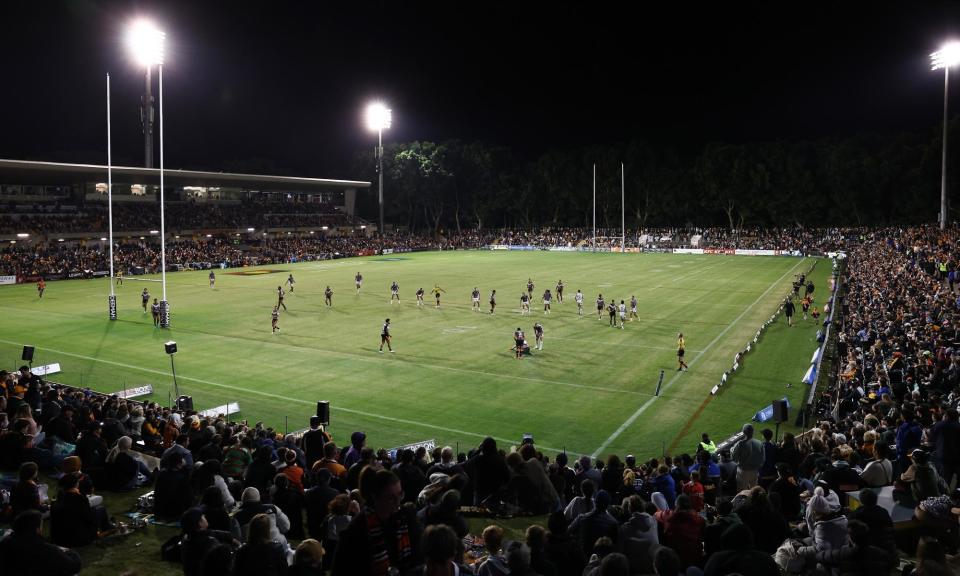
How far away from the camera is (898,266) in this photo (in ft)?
143

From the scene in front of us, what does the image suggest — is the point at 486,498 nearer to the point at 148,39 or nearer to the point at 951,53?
the point at 148,39

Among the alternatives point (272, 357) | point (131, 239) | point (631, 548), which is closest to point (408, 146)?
point (131, 239)

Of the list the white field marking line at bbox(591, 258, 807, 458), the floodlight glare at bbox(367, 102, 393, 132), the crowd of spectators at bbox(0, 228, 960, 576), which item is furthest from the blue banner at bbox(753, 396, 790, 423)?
the floodlight glare at bbox(367, 102, 393, 132)

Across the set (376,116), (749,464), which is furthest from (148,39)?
(376,116)

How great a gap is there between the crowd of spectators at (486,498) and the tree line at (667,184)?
93.2 metres

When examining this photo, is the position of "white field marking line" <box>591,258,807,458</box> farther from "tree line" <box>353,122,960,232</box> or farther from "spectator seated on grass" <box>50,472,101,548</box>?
"tree line" <box>353,122,960,232</box>

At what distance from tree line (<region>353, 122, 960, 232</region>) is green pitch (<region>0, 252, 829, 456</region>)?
57204 mm

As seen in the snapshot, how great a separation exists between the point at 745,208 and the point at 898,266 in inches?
2811

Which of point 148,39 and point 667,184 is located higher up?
point 148,39

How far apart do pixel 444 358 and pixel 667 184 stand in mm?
98359

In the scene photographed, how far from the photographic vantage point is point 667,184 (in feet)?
392

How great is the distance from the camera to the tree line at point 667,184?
328ft

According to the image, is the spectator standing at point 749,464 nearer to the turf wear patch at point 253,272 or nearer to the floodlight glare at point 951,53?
the floodlight glare at point 951,53

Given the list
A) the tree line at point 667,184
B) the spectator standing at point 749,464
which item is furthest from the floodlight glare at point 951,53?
the tree line at point 667,184
